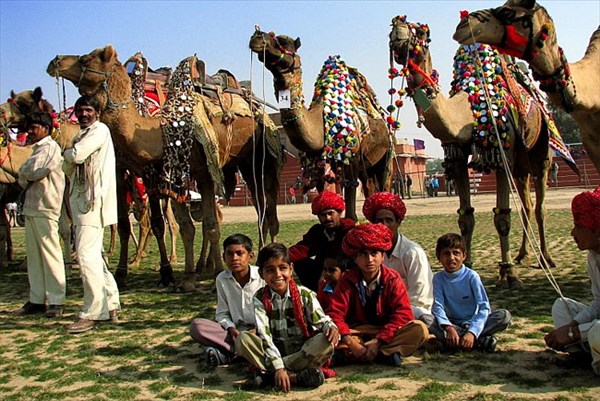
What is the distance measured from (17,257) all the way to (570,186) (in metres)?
31.3

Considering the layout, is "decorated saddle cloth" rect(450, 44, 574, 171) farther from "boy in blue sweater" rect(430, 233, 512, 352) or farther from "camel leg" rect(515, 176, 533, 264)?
"boy in blue sweater" rect(430, 233, 512, 352)

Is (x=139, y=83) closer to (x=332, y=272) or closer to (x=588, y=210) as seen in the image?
(x=332, y=272)

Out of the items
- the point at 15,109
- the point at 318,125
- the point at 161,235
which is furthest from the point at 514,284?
the point at 15,109

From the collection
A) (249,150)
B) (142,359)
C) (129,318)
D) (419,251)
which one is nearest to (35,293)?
(129,318)

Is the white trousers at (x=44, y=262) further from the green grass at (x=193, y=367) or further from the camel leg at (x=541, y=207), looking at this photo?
the camel leg at (x=541, y=207)

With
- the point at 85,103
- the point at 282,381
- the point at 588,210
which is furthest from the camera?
the point at 85,103

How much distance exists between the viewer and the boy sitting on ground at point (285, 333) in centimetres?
396

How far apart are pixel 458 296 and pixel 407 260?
0.46 metres

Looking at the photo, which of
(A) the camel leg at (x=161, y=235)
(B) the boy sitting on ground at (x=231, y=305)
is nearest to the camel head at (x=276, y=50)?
(A) the camel leg at (x=161, y=235)

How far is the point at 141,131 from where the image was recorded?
7.08 metres

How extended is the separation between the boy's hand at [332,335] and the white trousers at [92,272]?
2.79 m

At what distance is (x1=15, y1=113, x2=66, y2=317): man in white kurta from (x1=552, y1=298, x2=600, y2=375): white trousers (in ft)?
15.6

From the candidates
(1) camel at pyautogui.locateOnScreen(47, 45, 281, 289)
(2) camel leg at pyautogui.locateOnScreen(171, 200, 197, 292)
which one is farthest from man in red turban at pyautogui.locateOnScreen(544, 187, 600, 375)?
(2) camel leg at pyautogui.locateOnScreen(171, 200, 197, 292)

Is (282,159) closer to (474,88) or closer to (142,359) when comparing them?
(474,88)
